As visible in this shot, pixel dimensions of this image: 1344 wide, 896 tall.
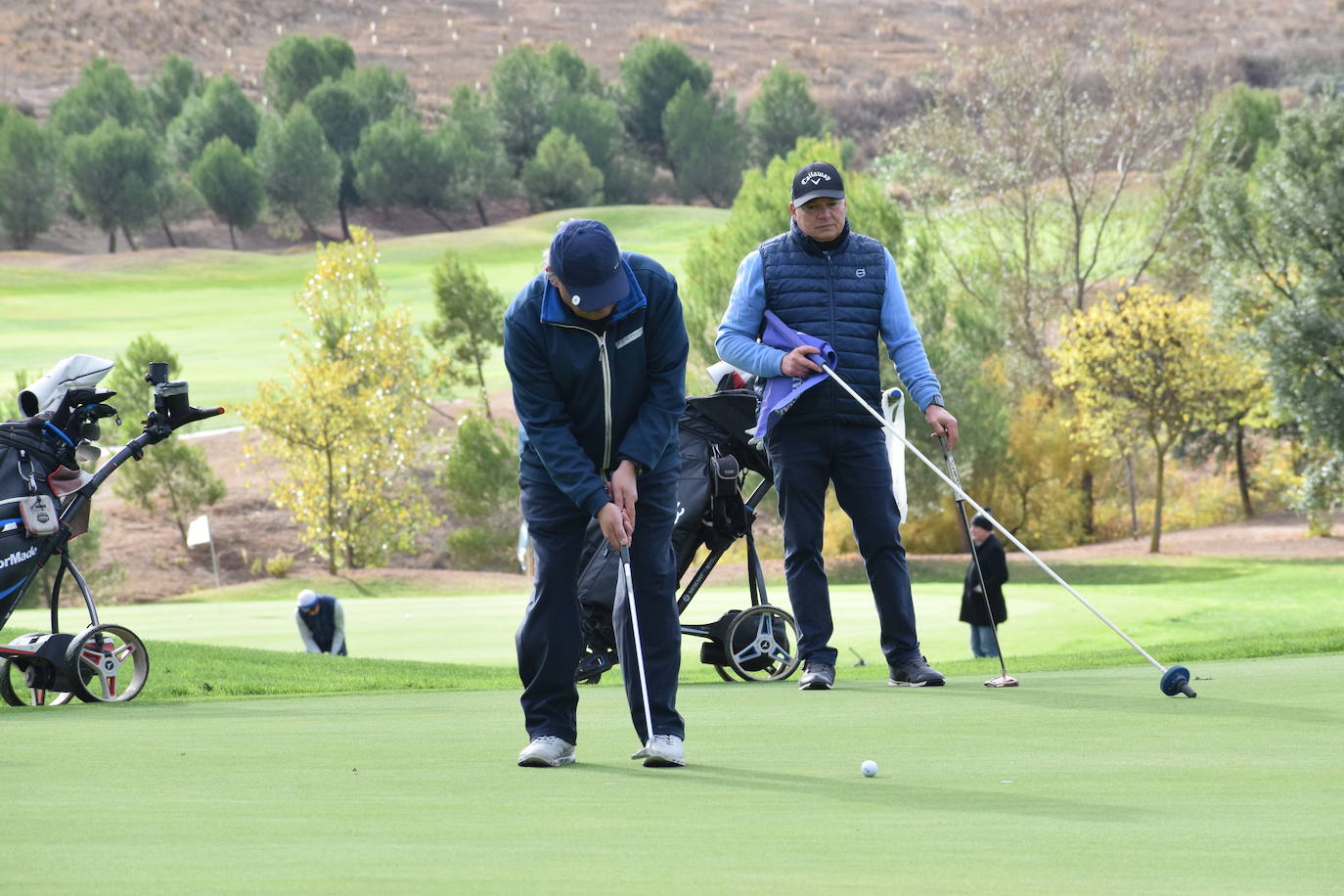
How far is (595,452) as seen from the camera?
5496mm

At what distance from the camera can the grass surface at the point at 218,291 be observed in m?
61.1

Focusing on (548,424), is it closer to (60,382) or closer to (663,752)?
(663,752)

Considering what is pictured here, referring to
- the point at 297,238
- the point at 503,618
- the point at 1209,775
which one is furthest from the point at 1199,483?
the point at 297,238

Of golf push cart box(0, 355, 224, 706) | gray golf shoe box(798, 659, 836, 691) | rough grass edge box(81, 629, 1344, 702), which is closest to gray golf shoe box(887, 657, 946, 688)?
gray golf shoe box(798, 659, 836, 691)

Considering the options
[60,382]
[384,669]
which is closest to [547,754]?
[60,382]

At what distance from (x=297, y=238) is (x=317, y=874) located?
319 feet

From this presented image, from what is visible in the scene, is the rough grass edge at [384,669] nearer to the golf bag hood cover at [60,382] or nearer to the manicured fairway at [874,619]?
the golf bag hood cover at [60,382]

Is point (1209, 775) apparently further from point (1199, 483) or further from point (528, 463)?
point (1199, 483)

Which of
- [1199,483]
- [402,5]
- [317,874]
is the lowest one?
[1199,483]

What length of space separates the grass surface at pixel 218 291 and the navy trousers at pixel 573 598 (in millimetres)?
44380

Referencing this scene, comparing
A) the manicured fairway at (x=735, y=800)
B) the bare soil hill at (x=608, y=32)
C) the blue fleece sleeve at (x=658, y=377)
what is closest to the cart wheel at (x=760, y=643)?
the manicured fairway at (x=735, y=800)

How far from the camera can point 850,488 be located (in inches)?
317

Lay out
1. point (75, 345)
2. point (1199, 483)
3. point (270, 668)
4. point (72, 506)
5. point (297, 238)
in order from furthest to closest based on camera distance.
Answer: point (297, 238), point (75, 345), point (1199, 483), point (270, 668), point (72, 506)

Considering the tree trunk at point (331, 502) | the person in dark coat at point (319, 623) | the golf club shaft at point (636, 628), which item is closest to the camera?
the golf club shaft at point (636, 628)
